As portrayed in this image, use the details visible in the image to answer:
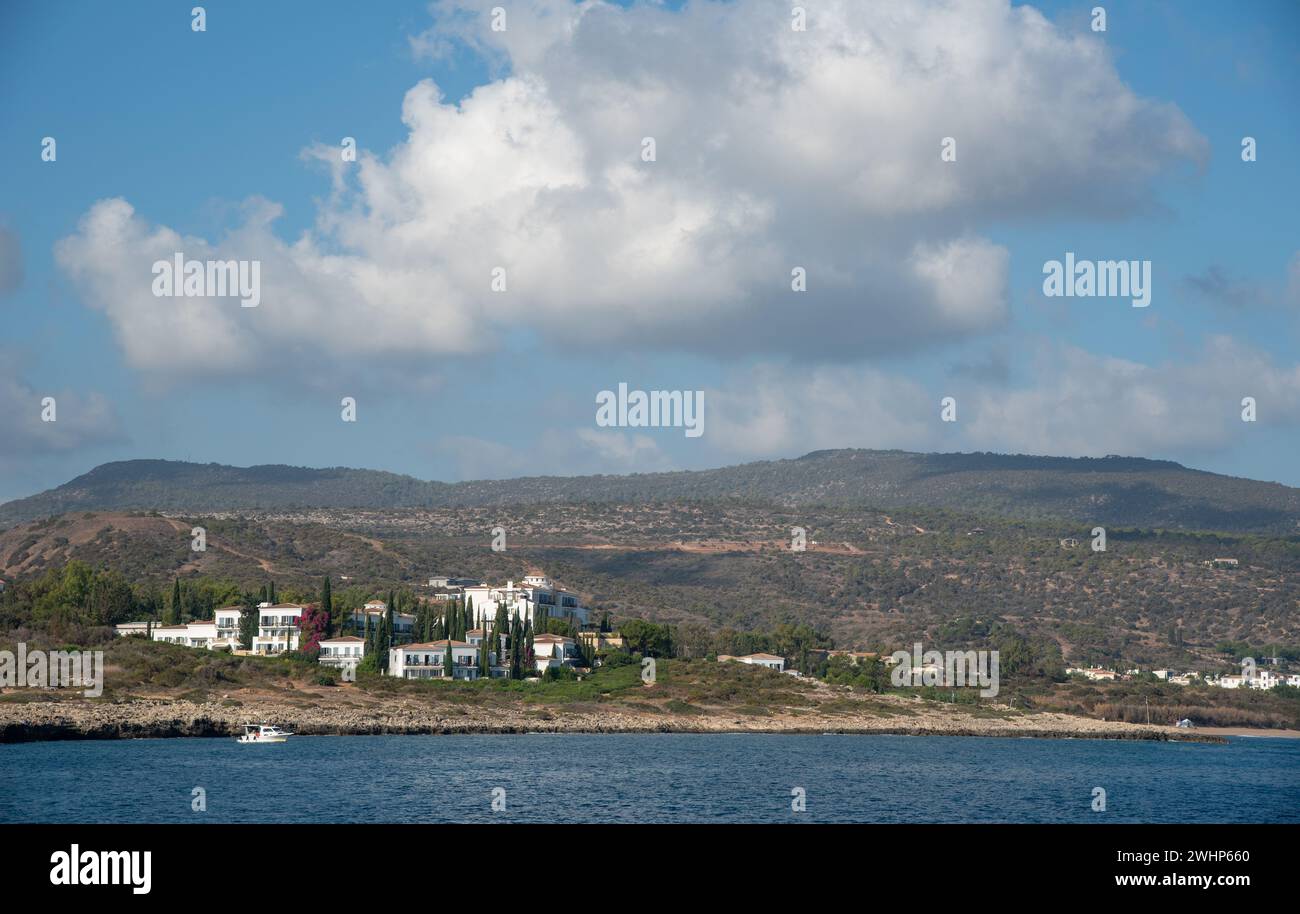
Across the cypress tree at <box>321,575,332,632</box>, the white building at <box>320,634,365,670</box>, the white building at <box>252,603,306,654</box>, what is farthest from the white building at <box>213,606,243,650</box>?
the white building at <box>320,634,365,670</box>

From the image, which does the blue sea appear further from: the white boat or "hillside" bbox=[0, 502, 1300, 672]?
"hillside" bbox=[0, 502, 1300, 672]

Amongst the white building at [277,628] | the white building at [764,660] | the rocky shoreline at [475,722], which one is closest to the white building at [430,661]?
the white building at [277,628]

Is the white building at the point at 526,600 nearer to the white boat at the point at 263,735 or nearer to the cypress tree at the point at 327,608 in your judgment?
the cypress tree at the point at 327,608

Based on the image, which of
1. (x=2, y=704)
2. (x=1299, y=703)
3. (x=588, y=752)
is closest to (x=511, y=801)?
(x=588, y=752)

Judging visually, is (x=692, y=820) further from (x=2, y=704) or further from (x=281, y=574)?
(x=281, y=574)

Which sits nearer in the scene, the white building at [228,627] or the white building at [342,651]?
the white building at [342,651]
